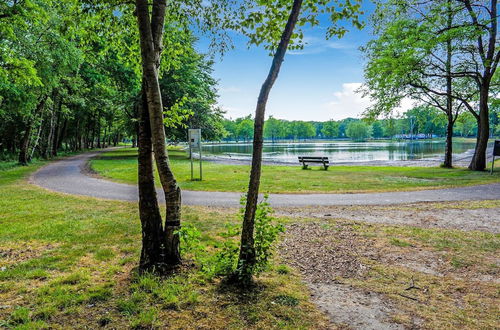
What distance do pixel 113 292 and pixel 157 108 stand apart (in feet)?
7.99

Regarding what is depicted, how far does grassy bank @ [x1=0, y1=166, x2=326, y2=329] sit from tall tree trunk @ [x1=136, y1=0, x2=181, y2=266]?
0.58m

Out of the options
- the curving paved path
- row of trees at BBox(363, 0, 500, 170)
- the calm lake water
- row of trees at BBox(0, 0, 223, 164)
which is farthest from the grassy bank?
the calm lake water

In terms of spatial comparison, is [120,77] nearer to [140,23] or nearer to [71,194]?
[71,194]

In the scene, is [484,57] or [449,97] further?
[449,97]

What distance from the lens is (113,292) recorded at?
13.1 ft

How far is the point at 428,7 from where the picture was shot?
19297 millimetres

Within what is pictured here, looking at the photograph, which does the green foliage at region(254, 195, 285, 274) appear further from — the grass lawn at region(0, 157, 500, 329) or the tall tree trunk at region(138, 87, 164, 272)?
the tall tree trunk at region(138, 87, 164, 272)

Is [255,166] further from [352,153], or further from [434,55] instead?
[352,153]

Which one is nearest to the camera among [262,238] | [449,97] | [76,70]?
[262,238]

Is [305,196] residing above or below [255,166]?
below

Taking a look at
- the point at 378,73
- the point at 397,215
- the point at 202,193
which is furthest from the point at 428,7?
the point at 202,193

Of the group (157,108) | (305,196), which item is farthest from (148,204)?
(305,196)

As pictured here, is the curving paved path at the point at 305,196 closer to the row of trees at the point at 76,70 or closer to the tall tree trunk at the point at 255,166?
the row of trees at the point at 76,70

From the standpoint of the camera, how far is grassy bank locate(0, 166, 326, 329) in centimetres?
336
